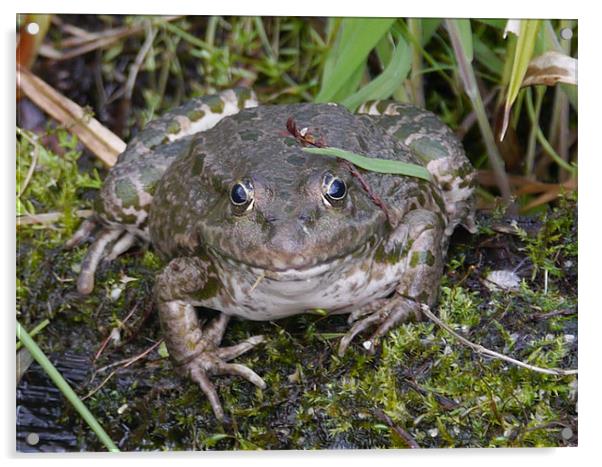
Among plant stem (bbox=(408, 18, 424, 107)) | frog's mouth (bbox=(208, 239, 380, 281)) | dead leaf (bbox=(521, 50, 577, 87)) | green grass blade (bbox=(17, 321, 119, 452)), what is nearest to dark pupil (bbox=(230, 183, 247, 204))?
frog's mouth (bbox=(208, 239, 380, 281))

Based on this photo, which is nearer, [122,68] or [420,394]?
[420,394]

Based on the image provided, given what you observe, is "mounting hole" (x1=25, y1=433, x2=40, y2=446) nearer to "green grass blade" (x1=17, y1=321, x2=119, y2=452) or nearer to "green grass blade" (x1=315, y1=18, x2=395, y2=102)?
"green grass blade" (x1=17, y1=321, x2=119, y2=452)

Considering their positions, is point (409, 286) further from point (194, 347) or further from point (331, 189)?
point (194, 347)

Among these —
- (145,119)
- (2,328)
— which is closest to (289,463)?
(2,328)
